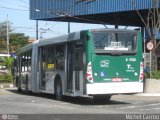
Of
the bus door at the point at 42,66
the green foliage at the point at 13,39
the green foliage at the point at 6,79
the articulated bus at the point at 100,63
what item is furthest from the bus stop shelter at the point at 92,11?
the green foliage at the point at 13,39

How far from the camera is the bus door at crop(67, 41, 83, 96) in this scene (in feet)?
70.2

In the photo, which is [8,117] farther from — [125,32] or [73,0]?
[73,0]

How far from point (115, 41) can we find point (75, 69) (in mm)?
2063

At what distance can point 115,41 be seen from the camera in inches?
842

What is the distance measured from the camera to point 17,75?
32.8 m

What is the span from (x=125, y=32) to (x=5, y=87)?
66.5ft

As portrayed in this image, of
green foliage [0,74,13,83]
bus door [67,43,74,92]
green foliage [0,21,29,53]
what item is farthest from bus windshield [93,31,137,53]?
green foliage [0,21,29,53]

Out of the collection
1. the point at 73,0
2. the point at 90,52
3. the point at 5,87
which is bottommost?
the point at 5,87

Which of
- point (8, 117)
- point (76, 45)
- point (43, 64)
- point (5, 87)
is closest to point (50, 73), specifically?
point (43, 64)

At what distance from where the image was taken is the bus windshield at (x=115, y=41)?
21078 mm

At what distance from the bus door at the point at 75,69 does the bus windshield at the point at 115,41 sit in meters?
0.84

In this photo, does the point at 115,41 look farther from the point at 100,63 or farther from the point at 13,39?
the point at 13,39

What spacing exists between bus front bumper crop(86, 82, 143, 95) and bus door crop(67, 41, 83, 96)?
0.69 m

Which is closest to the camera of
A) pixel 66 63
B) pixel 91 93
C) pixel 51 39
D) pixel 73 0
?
pixel 91 93
